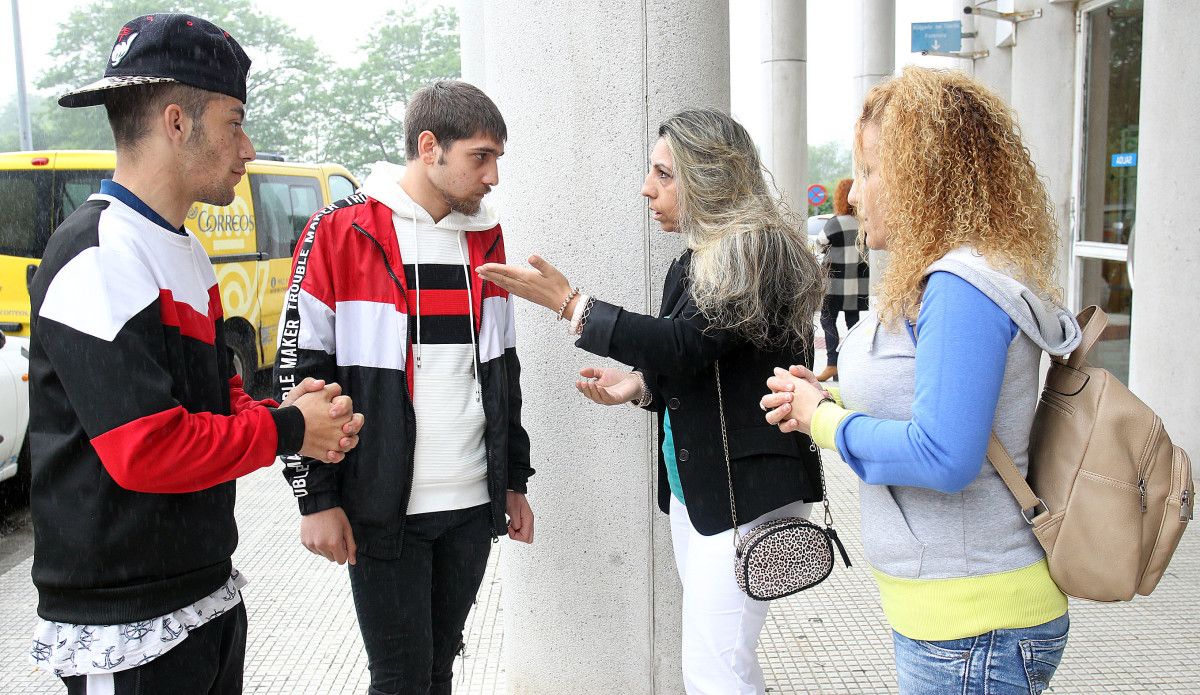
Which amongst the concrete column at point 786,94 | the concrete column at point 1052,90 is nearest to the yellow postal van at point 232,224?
the concrete column at point 1052,90

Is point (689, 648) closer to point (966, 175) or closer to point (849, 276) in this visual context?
point (966, 175)

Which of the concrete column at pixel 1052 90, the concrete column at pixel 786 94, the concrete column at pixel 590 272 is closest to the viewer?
the concrete column at pixel 590 272

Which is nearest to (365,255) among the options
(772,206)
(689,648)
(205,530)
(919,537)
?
(205,530)

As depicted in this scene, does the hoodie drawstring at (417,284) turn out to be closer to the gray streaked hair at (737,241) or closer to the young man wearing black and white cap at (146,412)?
the young man wearing black and white cap at (146,412)

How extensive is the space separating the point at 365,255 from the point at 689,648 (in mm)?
1341

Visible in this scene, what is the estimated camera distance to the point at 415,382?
103 inches

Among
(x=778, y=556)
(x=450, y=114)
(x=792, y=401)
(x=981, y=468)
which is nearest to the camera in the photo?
(x=981, y=468)

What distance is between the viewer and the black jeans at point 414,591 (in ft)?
8.39

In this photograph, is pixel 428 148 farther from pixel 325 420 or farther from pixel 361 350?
pixel 325 420

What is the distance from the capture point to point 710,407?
2.58 metres

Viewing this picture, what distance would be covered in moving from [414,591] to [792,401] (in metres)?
1.16

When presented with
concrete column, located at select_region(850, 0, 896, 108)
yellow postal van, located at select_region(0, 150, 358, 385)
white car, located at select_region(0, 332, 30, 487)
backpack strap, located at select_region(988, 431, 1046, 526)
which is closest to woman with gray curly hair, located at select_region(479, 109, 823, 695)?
backpack strap, located at select_region(988, 431, 1046, 526)

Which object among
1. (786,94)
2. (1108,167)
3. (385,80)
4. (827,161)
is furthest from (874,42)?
(827,161)

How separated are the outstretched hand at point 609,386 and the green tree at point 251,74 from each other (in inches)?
1386
